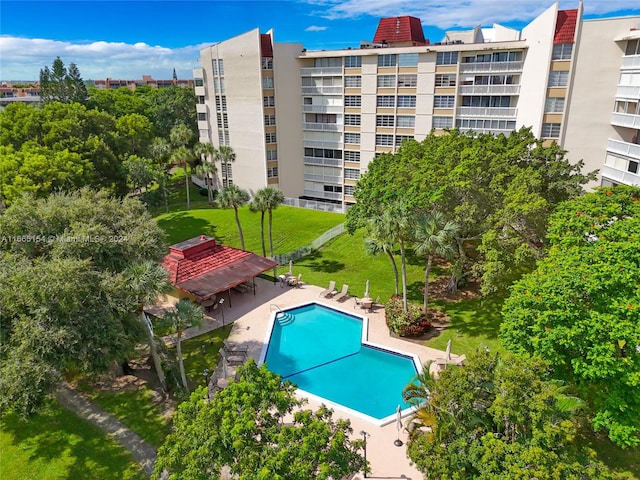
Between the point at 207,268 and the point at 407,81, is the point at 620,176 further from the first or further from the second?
the point at 207,268

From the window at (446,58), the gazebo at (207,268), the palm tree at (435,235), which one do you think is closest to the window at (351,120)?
the window at (446,58)

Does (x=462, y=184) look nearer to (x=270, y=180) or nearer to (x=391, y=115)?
(x=391, y=115)

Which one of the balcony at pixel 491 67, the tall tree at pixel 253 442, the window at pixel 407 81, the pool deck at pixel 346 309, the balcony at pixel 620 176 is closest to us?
the tall tree at pixel 253 442

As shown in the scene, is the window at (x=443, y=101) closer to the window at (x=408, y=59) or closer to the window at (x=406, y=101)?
the window at (x=406, y=101)

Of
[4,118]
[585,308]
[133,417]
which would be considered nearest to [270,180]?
[4,118]

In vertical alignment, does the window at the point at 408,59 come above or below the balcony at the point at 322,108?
above

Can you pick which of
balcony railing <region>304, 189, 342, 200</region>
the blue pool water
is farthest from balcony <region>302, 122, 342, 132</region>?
the blue pool water
